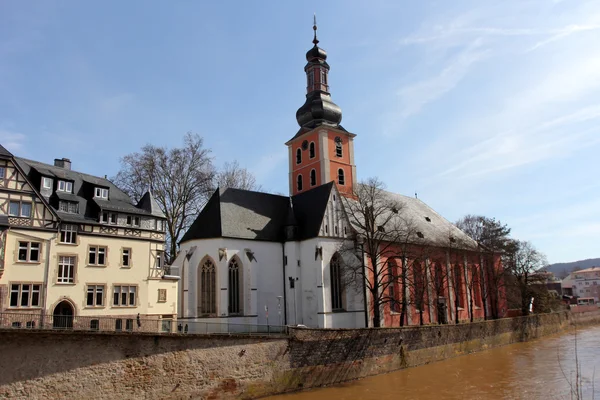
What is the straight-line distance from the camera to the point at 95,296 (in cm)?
2533

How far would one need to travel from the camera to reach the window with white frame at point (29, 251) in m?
22.8

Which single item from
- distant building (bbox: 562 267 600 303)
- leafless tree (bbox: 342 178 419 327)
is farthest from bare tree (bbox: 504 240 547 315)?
distant building (bbox: 562 267 600 303)

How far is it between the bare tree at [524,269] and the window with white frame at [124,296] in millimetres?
33807

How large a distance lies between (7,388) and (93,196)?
14.2m

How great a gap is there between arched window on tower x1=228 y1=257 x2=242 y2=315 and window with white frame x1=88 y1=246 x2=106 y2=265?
7.24 metres

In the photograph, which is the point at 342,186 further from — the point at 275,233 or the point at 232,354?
the point at 232,354

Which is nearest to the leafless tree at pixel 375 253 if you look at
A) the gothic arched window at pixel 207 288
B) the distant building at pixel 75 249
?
the gothic arched window at pixel 207 288

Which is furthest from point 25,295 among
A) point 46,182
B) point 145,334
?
point 145,334

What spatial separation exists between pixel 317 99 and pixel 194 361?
88.0ft

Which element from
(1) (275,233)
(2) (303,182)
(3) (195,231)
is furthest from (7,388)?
(2) (303,182)

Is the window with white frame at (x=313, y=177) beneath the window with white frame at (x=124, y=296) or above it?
above

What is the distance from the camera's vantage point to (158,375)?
17.6 m

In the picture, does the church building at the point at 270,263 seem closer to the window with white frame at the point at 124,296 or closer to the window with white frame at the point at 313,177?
the window with white frame at the point at 124,296

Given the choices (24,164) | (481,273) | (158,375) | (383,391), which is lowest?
(383,391)
